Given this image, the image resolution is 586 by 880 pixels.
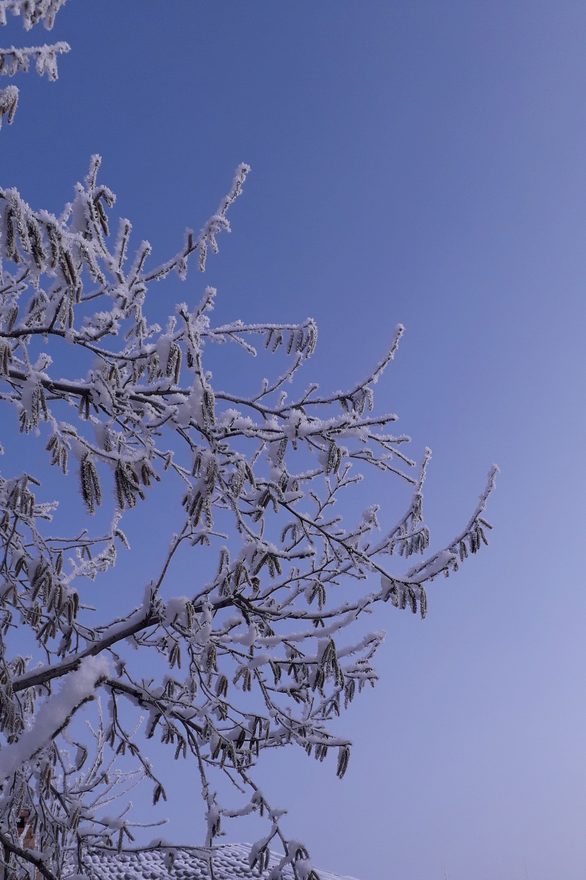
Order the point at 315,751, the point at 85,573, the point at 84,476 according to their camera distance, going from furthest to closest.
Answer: the point at 85,573 → the point at 315,751 → the point at 84,476

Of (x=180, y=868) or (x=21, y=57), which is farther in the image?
(x=180, y=868)

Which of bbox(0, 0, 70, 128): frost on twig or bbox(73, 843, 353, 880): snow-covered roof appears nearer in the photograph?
bbox(0, 0, 70, 128): frost on twig

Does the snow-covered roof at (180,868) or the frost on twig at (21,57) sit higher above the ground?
the frost on twig at (21,57)

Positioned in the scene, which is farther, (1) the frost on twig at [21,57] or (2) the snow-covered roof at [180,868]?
(2) the snow-covered roof at [180,868]

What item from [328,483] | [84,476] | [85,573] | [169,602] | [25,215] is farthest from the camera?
[85,573]

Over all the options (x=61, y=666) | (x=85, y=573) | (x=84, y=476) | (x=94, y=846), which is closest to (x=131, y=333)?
(x=84, y=476)

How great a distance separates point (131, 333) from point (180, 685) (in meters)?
1.98

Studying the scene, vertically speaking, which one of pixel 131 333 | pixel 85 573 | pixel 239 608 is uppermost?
pixel 131 333

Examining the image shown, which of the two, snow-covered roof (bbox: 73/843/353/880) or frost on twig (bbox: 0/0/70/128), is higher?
frost on twig (bbox: 0/0/70/128)

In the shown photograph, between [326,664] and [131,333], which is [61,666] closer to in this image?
[326,664]

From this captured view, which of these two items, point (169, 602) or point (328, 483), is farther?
point (328, 483)

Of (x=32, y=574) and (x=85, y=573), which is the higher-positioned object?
(x=85, y=573)

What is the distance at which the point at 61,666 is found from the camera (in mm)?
3701

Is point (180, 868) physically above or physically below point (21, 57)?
below
